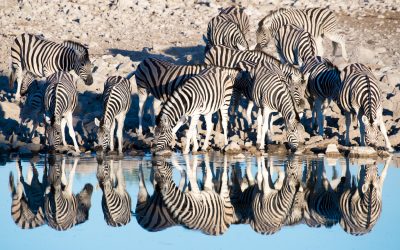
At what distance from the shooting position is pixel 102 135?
58.7ft

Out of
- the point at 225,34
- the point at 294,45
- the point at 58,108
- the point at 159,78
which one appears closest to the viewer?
the point at 58,108

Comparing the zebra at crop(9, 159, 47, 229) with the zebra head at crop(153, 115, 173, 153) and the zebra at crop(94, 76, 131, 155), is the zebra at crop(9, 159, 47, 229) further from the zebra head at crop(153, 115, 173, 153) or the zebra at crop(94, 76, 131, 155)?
the zebra head at crop(153, 115, 173, 153)

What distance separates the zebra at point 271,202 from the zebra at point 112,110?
9.65 ft

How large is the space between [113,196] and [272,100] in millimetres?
4837

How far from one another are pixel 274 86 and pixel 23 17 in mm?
13318

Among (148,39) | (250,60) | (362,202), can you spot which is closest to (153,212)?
(362,202)

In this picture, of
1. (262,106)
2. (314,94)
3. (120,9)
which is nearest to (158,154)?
(262,106)

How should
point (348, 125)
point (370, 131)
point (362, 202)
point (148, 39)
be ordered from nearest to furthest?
1. point (362, 202)
2. point (370, 131)
3. point (348, 125)
4. point (148, 39)

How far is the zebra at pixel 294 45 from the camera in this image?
22414mm

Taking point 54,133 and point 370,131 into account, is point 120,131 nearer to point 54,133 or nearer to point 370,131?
point 54,133

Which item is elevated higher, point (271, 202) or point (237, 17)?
point (237, 17)

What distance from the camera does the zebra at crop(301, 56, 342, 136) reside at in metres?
18.9

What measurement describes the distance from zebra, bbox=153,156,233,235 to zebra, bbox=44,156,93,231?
1001 mm

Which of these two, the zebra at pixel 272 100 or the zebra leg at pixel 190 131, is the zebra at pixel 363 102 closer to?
the zebra at pixel 272 100
